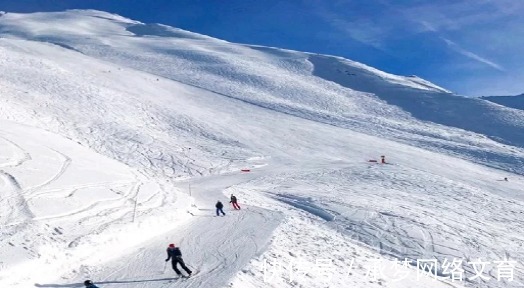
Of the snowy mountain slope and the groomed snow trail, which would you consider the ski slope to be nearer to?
the groomed snow trail

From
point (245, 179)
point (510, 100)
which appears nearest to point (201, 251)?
point (245, 179)

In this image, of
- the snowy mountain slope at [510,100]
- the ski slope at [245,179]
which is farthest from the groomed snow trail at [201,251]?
the snowy mountain slope at [510,100]

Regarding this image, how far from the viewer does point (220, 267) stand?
13594 mm

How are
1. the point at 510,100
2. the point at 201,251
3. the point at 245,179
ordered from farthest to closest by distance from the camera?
the point at 510,100
the point at 245,179
the point at 201,251

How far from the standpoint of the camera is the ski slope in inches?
578

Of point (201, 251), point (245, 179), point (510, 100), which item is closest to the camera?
point (201, 251)

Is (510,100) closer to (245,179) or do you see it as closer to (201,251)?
(245,179)

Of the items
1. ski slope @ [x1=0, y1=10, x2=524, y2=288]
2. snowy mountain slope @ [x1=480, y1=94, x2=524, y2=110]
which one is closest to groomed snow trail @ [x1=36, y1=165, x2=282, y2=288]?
ski slope @ [x1=0, y1=10, x2=524, y2=288]

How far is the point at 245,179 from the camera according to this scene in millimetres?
31688

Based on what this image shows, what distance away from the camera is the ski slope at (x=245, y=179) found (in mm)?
14688

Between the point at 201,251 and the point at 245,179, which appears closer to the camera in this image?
the point at 201,251

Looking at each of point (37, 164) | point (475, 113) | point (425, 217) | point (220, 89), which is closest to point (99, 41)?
point (220, 89)

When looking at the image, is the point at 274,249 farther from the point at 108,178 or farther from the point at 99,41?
the point at 99,41

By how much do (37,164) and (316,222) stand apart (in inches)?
529
